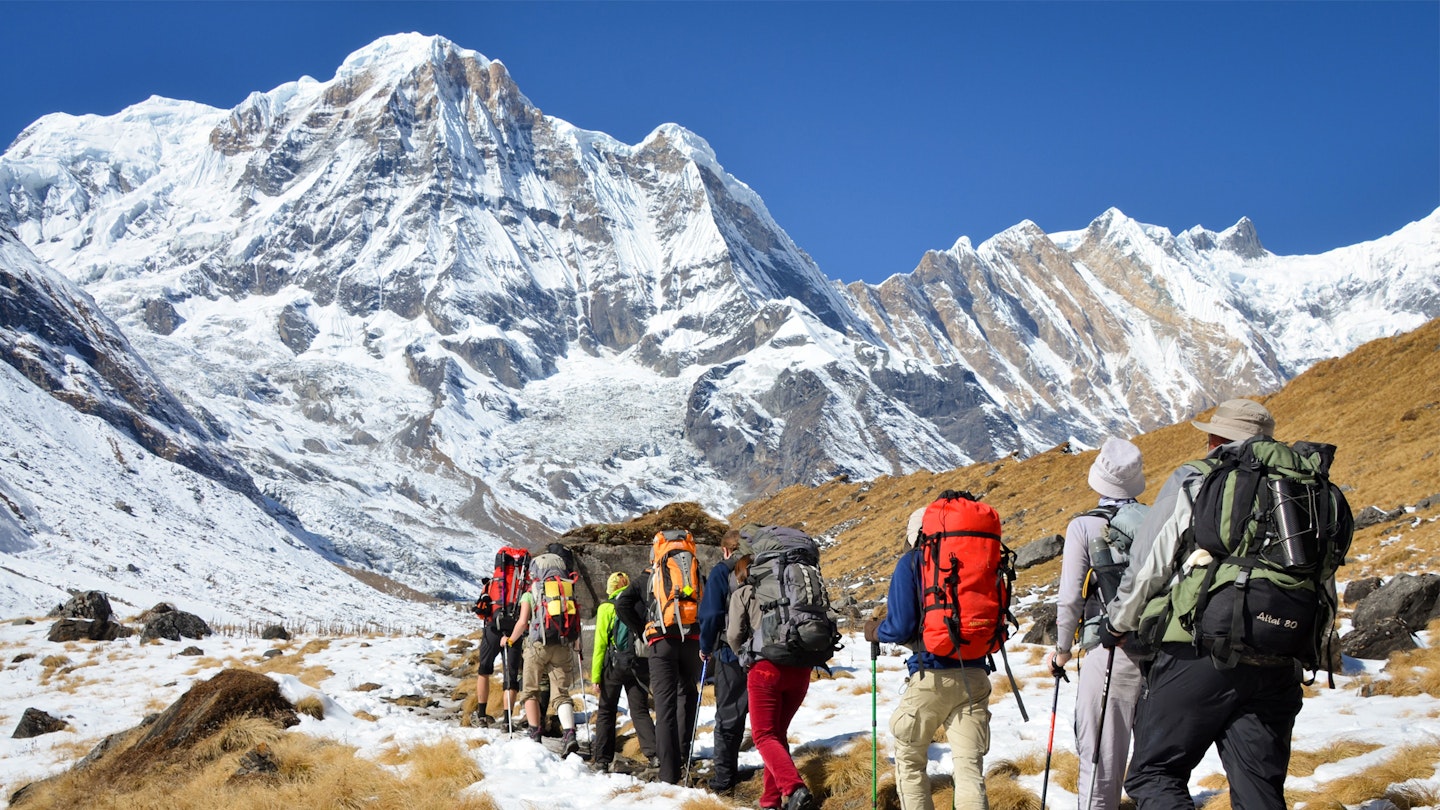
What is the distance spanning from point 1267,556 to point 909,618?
8.15 ft

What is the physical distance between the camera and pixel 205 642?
23688 millimetres

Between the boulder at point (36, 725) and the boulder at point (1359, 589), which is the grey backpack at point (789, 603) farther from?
the boulder at point (36, 725)

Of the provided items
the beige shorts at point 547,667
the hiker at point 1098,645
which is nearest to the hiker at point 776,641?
the hiker at point 1098,645

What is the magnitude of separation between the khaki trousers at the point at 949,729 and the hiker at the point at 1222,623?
5.02ft

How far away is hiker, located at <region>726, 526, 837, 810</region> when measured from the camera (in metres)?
7.75

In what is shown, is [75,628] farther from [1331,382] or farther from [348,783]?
[1331,382]

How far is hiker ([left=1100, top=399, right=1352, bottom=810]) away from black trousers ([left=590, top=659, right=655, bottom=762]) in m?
5.91

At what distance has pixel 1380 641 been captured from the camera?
11328mm

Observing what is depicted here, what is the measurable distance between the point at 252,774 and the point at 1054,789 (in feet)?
23.9

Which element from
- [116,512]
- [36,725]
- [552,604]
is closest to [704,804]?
[552,604]

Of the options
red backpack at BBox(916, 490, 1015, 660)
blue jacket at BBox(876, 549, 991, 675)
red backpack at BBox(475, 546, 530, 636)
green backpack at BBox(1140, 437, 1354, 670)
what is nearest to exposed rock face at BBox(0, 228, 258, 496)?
red backpack at BBox(475, 546, 530, 636)

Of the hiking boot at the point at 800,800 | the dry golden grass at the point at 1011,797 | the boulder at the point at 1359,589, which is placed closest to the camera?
the dry golden grass at the point at 1011,797

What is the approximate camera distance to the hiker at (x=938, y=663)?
6.48 metres

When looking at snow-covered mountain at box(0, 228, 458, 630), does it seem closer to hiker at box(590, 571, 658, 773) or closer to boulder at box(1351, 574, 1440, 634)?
hiker at box(590, 571, 658, 773)
